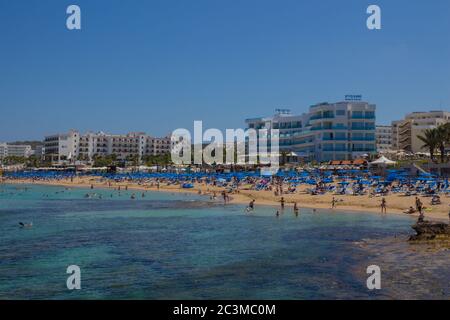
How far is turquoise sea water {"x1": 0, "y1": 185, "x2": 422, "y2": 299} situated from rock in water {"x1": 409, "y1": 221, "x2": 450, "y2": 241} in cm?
296

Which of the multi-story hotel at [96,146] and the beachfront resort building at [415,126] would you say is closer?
the beachfront resort building at [415,126]

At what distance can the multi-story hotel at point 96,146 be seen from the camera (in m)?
161

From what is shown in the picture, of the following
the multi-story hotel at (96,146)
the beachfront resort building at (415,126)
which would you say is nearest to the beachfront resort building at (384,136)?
the beachfront resort building at (415,126)

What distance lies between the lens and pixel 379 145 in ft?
417

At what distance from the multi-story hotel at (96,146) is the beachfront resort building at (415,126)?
3039 inches

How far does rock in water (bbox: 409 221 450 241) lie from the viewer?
24.8 metres

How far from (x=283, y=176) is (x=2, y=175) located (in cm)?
9943

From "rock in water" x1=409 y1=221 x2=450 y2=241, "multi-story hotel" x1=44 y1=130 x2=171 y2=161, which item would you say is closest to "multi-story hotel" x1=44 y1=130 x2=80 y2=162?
"multi-story hotel" x1=44 y1=130 x2=171 y2=161

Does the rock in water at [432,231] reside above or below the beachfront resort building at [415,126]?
below

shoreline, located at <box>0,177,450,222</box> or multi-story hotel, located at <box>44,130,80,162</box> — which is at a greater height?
multi-story hotel, located at <box>44,130,80,162</box>

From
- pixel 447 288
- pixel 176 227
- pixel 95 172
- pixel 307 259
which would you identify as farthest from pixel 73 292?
pixel 95 172

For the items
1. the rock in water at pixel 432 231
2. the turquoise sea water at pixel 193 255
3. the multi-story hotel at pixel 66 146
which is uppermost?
the multi-story hotel at pixel 66 146

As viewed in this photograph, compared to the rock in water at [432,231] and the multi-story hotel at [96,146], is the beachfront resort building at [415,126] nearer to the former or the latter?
the multi-story hotel at [96,146]

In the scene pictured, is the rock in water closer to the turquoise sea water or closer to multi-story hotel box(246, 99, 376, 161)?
the turquoise sea water
